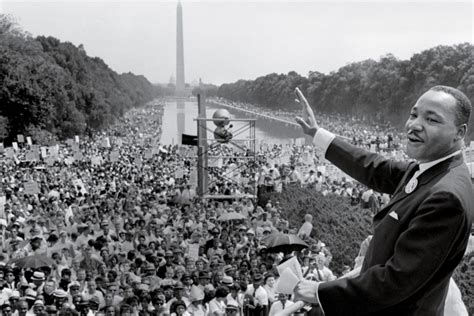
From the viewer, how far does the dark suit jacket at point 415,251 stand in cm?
194

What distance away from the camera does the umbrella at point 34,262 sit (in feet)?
30.1

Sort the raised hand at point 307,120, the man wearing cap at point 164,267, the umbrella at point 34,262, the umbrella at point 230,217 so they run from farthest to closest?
the umbrella at point 230,217
the man wearing cap at point 164,267
the umbrella at point 34,262
the raised hand at point 307,120

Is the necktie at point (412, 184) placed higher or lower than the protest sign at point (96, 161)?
higher

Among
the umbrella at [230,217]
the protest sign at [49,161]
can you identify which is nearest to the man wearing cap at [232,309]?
the umbrella at [230,217]

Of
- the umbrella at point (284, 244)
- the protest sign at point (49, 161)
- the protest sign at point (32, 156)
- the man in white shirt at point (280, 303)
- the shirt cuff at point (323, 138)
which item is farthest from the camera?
the protest sign at point (49, 161)

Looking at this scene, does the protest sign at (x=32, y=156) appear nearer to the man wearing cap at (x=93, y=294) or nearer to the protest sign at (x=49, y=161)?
the protest sign at (x=49, y=161)

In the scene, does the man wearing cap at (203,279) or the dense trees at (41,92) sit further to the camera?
the dense trees at (41,92)

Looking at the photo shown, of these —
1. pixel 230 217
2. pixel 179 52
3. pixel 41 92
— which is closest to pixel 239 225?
pixel 230 217

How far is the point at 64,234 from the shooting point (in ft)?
36.3

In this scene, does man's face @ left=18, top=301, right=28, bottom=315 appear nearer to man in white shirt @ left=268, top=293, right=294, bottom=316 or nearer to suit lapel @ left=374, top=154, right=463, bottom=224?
man in white shirt @ left=268, top=293, right=294, bottom=316

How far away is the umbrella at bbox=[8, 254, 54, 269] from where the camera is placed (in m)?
9.19

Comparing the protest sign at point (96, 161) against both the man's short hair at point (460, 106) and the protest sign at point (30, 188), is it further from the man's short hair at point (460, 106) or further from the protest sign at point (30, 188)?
Result: the man's short hair at point (460, 106)

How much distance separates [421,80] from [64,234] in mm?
48235

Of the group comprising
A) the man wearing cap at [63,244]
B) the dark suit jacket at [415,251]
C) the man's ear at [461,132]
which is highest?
the man's ear at [461,132]
